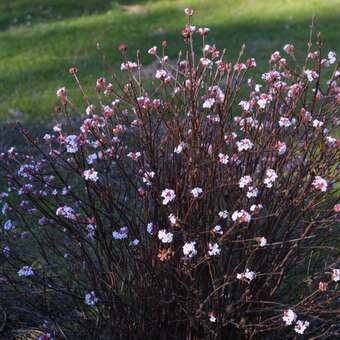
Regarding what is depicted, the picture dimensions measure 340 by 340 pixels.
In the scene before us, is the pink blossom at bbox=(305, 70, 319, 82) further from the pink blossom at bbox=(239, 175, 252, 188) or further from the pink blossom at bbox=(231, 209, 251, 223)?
the pink blossom at bbox=(231, 209, 251, 223)

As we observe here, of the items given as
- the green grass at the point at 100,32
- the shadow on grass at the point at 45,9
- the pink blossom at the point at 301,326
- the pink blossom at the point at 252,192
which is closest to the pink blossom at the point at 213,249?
the pink blossom at the point at 252,192

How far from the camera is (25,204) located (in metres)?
3.28

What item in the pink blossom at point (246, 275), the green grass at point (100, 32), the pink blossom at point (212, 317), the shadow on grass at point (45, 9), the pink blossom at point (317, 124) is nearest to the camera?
the pink blossom at point (246, 275)

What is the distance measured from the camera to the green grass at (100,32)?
8508mm

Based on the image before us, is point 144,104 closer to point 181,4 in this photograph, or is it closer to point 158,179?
point 158,179

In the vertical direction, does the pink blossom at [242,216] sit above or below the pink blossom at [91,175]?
below

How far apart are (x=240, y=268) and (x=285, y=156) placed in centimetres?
51

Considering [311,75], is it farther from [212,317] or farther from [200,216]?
[212,317]

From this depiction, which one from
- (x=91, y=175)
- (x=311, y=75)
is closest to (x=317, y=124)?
(x=311, y=75)

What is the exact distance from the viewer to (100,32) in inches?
431

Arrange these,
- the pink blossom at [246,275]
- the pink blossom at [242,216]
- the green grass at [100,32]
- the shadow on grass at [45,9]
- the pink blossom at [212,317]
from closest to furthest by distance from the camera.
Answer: the pink blossom at [242,216]
the pink blossom at [246,275]
the pink blossom at [212,317]
the green grass at [100,32]
the shadow on grass at [45,9]

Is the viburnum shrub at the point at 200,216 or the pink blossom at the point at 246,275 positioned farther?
the viburnum shrub at the point at 200,216

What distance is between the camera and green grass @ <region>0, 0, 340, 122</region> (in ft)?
27.9

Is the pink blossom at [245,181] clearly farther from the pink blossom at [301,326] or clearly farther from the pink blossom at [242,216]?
the pink blossom at [301,326]
